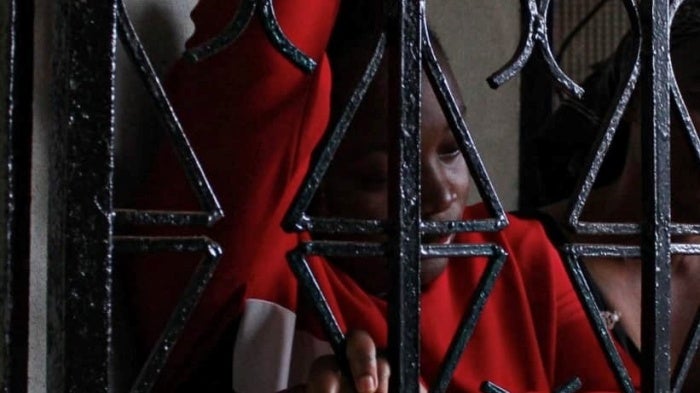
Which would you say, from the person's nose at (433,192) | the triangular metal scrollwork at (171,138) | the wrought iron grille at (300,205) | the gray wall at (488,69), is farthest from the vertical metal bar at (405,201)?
the gray wall at (488,69)

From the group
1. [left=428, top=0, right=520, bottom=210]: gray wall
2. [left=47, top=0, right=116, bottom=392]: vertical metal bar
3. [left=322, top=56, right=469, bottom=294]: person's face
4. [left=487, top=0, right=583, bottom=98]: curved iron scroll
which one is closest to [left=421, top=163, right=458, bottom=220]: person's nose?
[left=322, top=56, right=469, bottom=294]: person's face

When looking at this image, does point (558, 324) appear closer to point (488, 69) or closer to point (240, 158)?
point (240, 158)

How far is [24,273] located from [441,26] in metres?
1.27

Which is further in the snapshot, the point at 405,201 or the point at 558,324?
the point at 558,324

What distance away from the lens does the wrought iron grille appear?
0.49 m

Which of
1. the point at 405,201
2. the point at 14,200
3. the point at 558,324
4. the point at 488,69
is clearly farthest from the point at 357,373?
the point at 488,69

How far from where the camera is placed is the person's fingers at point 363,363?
1.86 feet

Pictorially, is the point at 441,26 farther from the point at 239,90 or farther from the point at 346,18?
the point at 239,90

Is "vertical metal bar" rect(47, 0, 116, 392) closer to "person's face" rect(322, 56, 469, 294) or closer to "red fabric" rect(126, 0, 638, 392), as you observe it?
"red fabric" rect(126, 0, 638, 392)

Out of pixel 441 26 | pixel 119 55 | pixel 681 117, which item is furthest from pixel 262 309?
pixel 441 26

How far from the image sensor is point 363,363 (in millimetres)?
570

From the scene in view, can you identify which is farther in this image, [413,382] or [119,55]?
[119,55]

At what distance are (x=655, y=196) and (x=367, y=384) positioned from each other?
245 mm

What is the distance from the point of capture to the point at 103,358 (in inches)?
19.3
